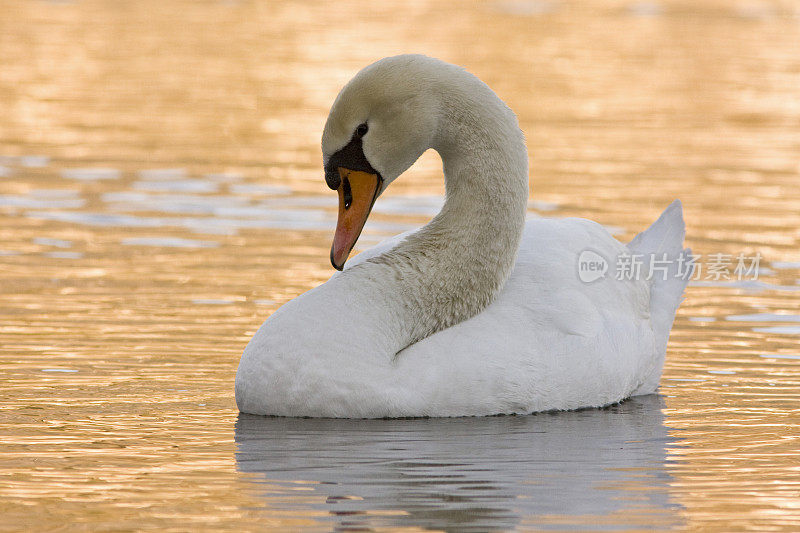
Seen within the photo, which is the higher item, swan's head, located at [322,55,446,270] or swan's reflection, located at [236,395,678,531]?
swan's head, located at [322,55,446,270]

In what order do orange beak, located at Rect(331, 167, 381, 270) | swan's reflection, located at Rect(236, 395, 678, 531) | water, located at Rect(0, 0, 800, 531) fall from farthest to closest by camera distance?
1. orange beak, located at Rect(331, 167, 381, 270)
2. water, located at Rect(0, 0, 800, 531)
3. swan's reflection, located at Rect(236, 395, 678, 531)

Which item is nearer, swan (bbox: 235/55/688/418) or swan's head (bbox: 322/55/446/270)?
swan (bbox: 235/55/688/418)

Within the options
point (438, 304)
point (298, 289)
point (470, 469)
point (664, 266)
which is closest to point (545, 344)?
point (438, 304)

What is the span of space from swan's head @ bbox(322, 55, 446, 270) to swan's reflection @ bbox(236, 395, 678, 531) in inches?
37.8

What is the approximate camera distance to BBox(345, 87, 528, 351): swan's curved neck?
8500 mm

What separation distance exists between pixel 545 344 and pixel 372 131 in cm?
139

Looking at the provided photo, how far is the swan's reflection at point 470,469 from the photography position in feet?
21.0

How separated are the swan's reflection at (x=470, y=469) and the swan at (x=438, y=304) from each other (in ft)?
0.49

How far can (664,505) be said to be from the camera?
6.56 meters

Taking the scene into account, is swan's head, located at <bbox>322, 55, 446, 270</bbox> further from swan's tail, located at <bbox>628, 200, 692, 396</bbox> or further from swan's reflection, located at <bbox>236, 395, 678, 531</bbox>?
swan's tail, located at <bbox>628, 200, 692, 396</bbox>

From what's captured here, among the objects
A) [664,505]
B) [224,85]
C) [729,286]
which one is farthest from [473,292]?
[224,85]

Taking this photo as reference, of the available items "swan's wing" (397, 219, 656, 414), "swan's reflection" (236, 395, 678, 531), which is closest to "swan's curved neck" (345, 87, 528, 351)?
"swan's wing" (397, 219, 656, 414)

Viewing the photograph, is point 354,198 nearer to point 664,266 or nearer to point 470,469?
point 470,469

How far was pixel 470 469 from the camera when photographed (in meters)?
7.17
